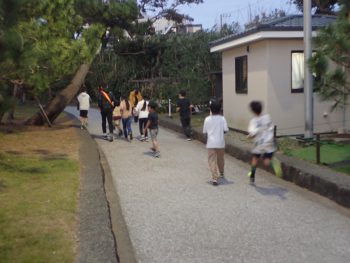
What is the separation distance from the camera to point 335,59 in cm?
827

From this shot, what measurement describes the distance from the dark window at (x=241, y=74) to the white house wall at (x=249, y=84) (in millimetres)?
156

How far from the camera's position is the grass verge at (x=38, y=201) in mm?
5121

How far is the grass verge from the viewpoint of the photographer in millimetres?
5121

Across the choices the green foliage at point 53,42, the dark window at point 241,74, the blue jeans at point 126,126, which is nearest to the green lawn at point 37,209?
the green foliage at point 53,42

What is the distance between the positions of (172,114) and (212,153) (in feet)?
46.5

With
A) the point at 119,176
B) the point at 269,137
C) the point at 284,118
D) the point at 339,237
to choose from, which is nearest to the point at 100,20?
the point at 284,118

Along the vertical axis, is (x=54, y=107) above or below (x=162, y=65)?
below

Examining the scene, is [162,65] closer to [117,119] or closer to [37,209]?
[117,119]

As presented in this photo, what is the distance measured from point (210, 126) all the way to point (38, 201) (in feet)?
10.6

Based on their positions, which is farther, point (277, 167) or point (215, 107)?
point (277, 167)

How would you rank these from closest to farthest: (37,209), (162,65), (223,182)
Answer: (37,209), (223,182), (162,65)

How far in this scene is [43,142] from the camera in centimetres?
1387

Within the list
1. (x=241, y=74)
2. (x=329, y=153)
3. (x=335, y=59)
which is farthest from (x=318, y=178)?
(x=241, y=74)

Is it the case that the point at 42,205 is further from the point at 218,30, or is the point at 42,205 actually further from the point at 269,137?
the point at 218,30
